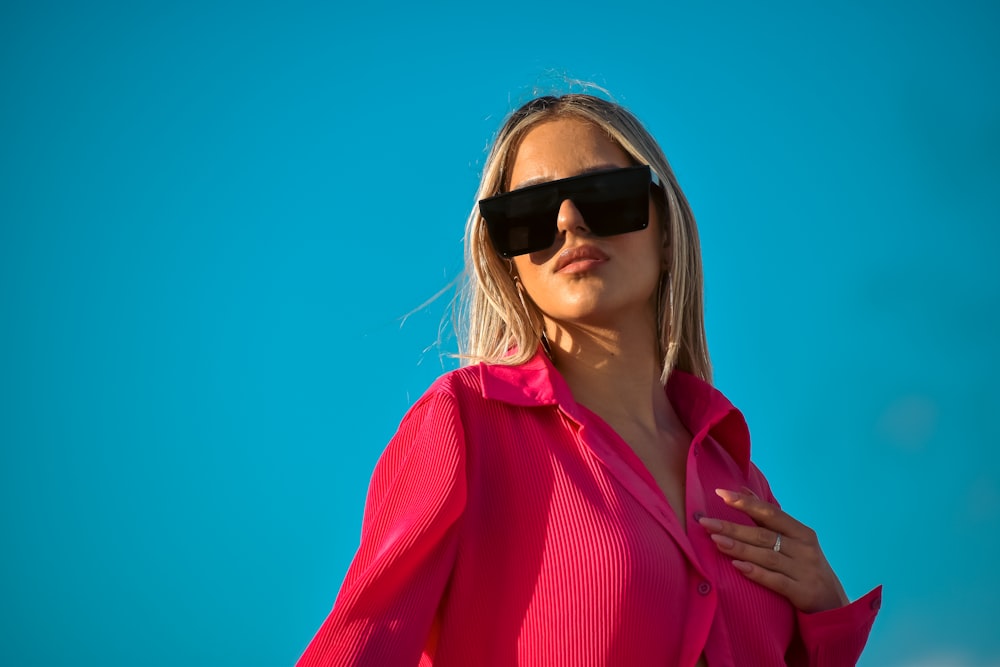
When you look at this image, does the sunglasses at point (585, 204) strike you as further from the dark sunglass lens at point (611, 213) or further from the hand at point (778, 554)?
the hand at point (778, 554)

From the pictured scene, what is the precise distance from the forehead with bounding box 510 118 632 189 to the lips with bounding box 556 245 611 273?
33 centimetres

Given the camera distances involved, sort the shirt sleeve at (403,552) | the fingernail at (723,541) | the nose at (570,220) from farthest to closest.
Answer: the nose at (570,220) → the fingernail at (723,541) → the shirt sleeve at (403,552)

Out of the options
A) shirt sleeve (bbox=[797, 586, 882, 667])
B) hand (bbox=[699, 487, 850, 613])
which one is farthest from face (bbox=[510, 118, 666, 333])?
shirt sleeve (bbox=[797, 586, 882, 667])

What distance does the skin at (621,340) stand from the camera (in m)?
3.83

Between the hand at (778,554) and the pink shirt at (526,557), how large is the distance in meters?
0.05

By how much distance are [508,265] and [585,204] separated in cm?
47

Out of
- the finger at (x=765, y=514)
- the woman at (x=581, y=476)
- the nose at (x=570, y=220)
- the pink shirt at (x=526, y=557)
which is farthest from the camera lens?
the finger at (x=765, y=514)

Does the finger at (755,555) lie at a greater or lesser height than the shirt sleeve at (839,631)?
greater

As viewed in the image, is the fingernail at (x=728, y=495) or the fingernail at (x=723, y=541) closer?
the fingernail at (x=723, y=541)

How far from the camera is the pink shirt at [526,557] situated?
295cm

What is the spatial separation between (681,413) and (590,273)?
0.96 m

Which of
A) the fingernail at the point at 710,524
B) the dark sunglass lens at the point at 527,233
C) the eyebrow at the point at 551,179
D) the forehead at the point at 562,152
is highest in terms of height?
the forehead at the point at 562,152

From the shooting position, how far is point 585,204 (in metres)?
3.82

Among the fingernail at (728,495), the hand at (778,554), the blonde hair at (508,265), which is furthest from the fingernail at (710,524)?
the blonde hair at (508,265)
